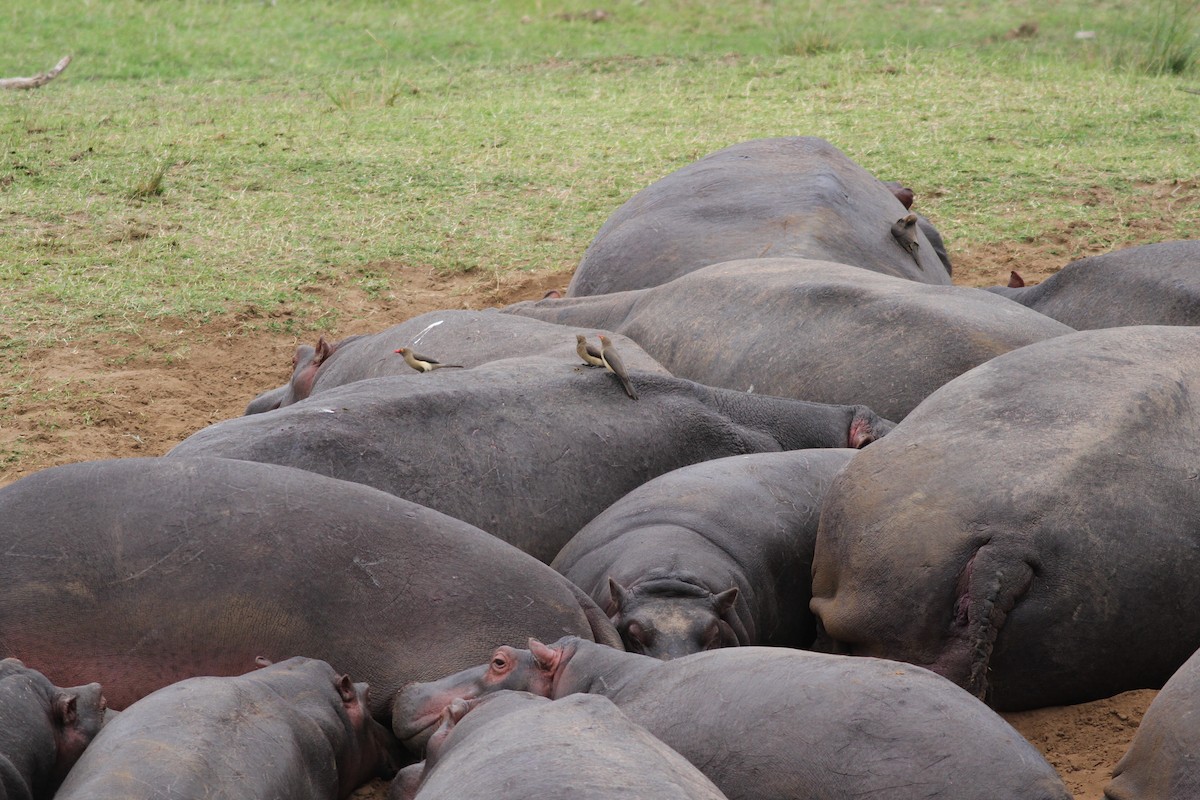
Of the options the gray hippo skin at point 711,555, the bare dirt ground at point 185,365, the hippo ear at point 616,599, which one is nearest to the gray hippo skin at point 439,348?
the bare dirt ground at point 185,365

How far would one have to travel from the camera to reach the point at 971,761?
2.77 m

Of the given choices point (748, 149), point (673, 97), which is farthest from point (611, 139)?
point (748, 149)

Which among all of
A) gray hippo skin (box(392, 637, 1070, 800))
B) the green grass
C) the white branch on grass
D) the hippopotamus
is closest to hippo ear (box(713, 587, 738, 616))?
gray hippo skin (box(392, 637, 1070, 800))

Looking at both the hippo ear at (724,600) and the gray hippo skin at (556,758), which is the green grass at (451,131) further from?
the gray hippo skin at (556,758)

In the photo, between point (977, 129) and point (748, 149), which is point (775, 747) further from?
point (977, 129)

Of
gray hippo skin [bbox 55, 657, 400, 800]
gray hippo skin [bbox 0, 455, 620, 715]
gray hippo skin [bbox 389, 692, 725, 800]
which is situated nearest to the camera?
gray hippo skin [bbox 389, 692, 725, 800]

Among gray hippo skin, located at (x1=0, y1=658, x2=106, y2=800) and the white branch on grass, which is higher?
gray hippo skin, located at (x1=0, y1=658, x2=106, y2=800)

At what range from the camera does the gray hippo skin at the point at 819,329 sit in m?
5.04

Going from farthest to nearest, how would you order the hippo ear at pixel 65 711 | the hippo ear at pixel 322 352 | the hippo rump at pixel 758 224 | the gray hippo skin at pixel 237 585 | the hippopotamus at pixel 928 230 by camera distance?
the hippopotamus at pixel 928 230
the hippo rump at pixel 758 224
the hippo ear at pixel 322 352
the gray hippo skin at pixel 237 585
the hippo ear at pixel 65 711

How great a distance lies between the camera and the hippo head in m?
3.79

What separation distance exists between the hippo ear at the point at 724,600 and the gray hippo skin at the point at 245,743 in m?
0.91

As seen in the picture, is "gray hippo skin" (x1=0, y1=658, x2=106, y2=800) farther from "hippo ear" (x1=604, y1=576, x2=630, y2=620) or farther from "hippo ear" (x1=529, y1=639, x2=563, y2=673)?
"hippo ear" (x1=604, y1=576, x2=630, y2=620)

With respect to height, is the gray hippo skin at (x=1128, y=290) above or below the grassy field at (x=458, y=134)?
above

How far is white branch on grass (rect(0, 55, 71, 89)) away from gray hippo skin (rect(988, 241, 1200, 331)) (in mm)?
8343
